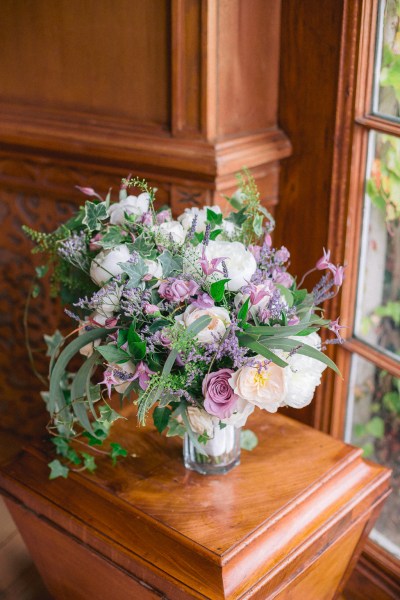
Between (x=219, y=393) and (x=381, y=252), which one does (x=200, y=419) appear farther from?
(x=381, y=252)

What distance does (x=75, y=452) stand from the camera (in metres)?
1.59

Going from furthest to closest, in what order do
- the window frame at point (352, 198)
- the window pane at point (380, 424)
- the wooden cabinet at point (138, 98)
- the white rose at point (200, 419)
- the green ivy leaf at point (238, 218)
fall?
the window pane at point (380, 424) → the wooden cabinet at point (138, 98) → the window frame at point (352, 198) → the green ivy leaf at point (238, 218) → the white rose at point (200, 419)

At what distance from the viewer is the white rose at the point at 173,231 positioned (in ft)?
4.43

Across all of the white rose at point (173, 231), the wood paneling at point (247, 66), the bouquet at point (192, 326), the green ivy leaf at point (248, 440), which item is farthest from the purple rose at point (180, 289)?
the wood paneling at point (247, 66)

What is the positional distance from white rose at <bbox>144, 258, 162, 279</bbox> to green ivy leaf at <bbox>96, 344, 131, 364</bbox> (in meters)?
0.14

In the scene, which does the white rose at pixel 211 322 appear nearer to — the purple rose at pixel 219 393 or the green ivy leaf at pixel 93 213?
the purple rose at pixel 219 393

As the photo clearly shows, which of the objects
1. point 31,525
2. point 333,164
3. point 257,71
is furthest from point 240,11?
point 31,525

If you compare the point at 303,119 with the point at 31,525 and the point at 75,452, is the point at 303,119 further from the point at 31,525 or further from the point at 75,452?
the point at 31,525

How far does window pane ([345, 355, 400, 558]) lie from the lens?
1.81 metres

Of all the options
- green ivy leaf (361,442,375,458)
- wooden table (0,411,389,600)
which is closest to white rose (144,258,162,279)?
wooden table (0,411,389,600)

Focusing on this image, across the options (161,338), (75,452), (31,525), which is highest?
(161,338)

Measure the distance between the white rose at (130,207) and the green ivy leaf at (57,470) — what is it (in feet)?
1.69

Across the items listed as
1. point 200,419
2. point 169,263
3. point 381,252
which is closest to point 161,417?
point 200,419

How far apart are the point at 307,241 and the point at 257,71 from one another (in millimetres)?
424
